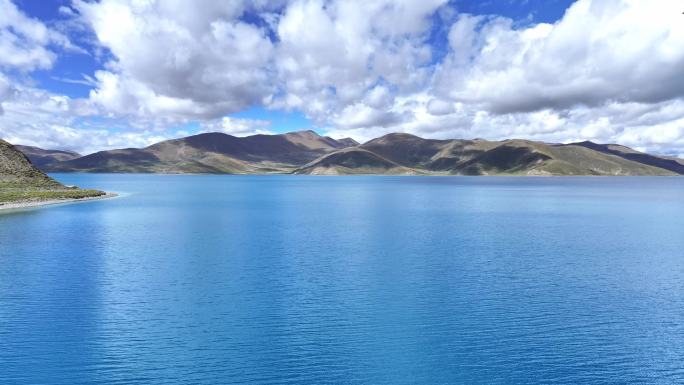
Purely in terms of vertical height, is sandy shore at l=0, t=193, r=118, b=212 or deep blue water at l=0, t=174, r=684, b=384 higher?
sandy shore at l=0, t=193, r=118, b=212

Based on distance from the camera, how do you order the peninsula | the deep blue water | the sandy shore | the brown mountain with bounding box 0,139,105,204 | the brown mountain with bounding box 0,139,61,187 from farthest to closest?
the brown mountain with bounding box 0,139,61,187
the brown mountain with bounding box 0,139,105,204
the peninsula
the sandy shore
the deep blue water

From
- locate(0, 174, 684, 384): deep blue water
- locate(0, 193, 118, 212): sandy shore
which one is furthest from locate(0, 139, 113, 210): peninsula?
locate(0, 174, 684, 384): deep blue water

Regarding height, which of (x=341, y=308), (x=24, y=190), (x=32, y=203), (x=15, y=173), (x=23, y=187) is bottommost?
(x=341, y=308)

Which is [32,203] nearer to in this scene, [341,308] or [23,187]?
[23,187]

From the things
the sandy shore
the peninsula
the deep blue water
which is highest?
the peninsula

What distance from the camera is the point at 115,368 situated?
1287 inches

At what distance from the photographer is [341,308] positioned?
4522cm

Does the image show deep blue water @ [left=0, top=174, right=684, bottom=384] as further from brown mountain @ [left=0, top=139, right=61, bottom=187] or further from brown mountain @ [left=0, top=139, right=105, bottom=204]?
brown mountain @ [left=0, top=139, right=61, bottom=187]

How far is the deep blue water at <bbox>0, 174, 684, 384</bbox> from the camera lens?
32906 mm

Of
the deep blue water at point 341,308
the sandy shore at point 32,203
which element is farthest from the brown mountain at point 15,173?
the deep blue water at point 341,308

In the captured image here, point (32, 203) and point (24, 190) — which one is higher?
point (24, 190)

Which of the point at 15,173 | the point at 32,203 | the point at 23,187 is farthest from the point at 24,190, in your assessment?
the point at 32,203

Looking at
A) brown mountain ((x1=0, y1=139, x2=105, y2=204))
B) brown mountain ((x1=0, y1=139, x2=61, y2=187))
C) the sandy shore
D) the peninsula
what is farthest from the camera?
brown mountain ((x1=0, y1=139, x2=61, y2=187))

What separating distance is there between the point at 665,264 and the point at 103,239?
303ft
